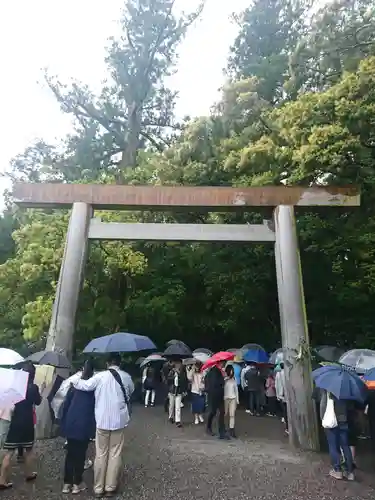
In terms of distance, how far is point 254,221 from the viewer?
46.6 feet

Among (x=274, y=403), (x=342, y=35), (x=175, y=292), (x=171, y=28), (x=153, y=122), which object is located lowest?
(x=274, y=403)

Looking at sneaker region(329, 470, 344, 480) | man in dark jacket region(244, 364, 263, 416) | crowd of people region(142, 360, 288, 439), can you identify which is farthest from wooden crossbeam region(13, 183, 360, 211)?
sneaker region(329, 470, 344, 480)

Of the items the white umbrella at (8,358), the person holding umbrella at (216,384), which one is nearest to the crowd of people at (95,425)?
the white umbrella at (8,358)

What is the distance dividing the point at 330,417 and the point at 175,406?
4075 mm

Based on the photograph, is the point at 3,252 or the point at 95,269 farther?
the point at 3,252

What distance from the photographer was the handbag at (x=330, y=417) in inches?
227

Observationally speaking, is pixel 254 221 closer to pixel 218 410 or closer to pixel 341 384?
pixel 218 410

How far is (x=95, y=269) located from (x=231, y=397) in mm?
6778

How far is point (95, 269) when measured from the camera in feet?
45.1

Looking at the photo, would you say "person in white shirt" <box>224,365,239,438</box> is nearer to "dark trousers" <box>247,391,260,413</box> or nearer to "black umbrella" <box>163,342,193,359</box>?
"dark trousers" <box>247,391,260,413</box>

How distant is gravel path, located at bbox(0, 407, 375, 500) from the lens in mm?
5188

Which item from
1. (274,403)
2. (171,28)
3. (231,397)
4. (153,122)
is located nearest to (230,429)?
(231,397)

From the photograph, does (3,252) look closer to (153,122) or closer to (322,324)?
(153,122)

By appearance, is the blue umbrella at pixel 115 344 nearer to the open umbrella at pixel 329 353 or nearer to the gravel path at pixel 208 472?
the gravel path at pixel 208 472
